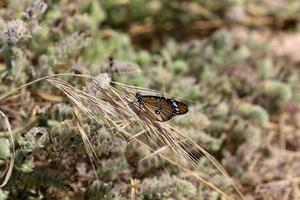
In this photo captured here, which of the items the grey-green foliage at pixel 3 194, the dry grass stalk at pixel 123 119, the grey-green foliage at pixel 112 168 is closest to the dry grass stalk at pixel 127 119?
the dry grass stalk at pixel 123 119

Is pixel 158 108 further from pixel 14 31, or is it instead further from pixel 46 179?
pixel 14 31

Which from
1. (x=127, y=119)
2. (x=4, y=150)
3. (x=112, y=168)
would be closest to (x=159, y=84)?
(x=112, y=168)

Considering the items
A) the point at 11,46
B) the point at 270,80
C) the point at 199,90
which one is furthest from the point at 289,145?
the point at 11,46

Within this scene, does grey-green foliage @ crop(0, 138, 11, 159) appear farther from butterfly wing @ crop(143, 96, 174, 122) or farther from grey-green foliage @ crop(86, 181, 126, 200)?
butterfly wing @ crop(143, 96, 174, 122)

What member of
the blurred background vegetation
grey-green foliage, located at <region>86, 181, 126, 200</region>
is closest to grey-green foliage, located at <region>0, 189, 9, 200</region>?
the blurred background vegetation

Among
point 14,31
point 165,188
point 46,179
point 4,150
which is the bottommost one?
point 165,188

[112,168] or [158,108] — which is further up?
[158,108]

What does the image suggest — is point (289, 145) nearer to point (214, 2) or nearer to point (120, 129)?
point (214, 2)
